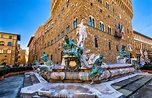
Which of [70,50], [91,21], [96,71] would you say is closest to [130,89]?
[96,71]

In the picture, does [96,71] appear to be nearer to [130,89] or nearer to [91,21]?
[130,89]

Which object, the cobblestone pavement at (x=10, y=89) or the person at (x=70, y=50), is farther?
the person at (x=70, y=50)

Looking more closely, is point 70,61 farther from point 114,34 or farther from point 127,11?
point 127,11

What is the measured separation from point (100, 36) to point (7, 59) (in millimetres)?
24875

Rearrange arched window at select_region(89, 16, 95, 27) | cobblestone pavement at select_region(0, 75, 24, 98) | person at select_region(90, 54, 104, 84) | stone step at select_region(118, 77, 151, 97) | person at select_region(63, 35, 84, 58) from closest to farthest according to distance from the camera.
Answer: stone step at select_region(118, 77, 151, 97) → cobblestone pavement at select_region(0, 75, 24, 98) → person at select_region(90, 54, 104, 84) → person at select_region(63, 35, 84, 58) → arched window at select_region(89, 16, 95, 27)

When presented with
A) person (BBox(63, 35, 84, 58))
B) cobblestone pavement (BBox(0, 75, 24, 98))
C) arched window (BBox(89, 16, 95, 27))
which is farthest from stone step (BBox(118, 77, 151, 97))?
arched window (BBox(89, 16, 95, 27))

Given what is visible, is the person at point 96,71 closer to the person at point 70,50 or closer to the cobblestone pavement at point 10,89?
the person at point 70,50

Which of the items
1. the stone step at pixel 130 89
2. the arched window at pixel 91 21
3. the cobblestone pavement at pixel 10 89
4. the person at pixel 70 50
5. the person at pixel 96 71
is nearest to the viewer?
the stone step at pixel 130 89

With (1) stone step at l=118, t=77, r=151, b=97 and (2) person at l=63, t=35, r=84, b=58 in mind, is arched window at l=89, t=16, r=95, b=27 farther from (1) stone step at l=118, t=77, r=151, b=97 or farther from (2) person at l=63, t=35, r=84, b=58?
(1) stone step at l=118, t=77, r=151, b=97

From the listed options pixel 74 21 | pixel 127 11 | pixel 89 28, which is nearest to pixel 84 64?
pixel 89 28

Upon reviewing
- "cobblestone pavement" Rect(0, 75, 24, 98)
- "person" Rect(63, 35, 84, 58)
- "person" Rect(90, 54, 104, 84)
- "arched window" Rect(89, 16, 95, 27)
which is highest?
"arched window" Rect(89, 16, 95, 27)

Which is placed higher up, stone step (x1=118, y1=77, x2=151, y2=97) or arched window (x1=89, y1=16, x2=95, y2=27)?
arched window (x1=89, y1=16, x2=95, y2=27)

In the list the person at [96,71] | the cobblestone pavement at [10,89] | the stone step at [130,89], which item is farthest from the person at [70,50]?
the cobblestone pavement at [10,89]

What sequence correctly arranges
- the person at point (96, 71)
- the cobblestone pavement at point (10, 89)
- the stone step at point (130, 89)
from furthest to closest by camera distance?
the person at point (96, 71) → the cobblestone pavement at point (10, 89) → the stone step at point (130, 89)
